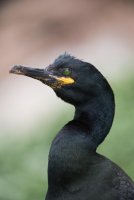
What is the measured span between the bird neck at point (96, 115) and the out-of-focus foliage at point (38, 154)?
3.02m

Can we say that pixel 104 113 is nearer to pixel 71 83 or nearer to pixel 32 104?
pixel 71 83

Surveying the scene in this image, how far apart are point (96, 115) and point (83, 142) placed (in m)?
0.19

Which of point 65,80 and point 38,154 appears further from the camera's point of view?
point 38,154

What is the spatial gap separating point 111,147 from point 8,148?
1.13 metres

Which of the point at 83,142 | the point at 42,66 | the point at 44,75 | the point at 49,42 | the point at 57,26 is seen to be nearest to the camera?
the point at 83,142

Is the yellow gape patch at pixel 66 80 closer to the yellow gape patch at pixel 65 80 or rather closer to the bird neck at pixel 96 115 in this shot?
the yellow gape patch at pixel 65 80

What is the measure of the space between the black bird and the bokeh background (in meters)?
3.05

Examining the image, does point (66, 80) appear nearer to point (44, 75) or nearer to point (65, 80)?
point (65, 80)

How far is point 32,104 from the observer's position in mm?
10805

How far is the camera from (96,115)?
18.5ft

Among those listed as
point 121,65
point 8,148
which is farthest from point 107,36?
point 8,148

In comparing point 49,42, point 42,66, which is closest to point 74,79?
point 42,66

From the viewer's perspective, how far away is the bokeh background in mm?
9173

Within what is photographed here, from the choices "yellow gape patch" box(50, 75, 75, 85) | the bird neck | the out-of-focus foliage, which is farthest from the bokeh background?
"yellow gape patch" box(50, 75, 75, 85)
